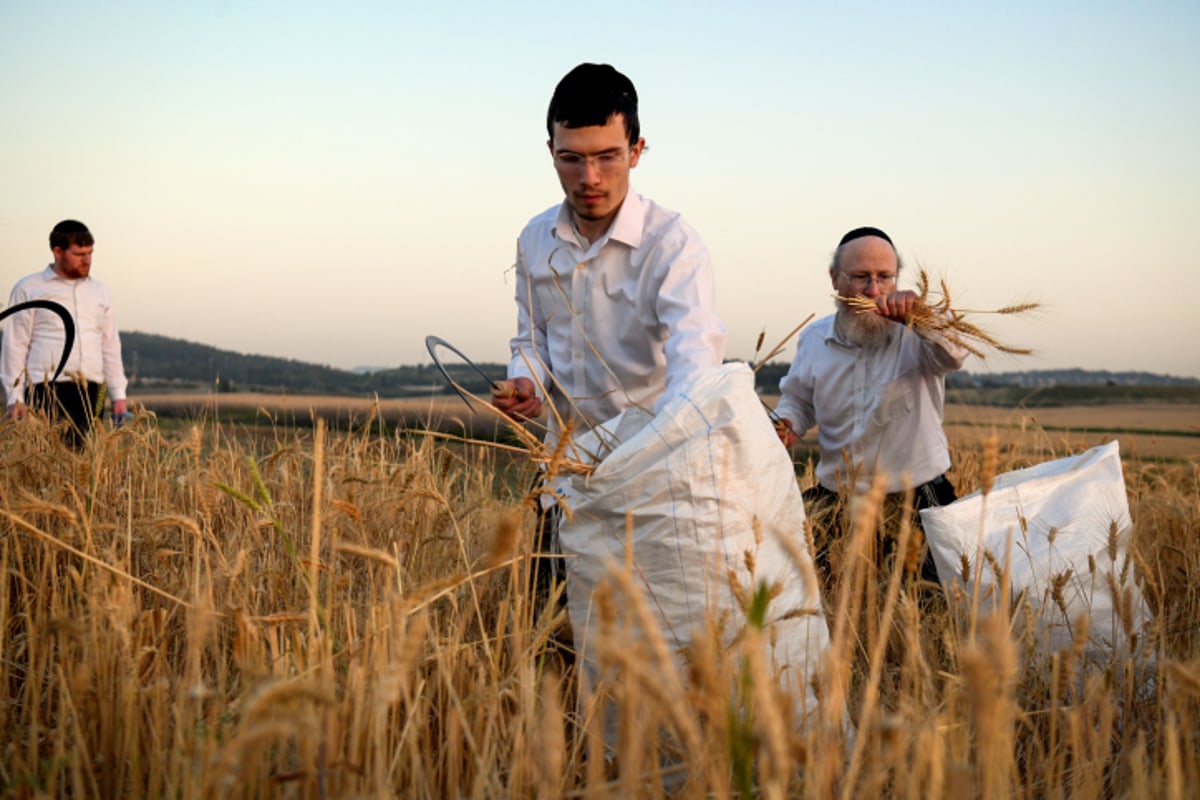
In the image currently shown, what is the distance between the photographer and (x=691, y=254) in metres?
2.80

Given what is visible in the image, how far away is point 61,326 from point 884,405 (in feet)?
17.6

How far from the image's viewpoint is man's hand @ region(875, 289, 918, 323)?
300 cm

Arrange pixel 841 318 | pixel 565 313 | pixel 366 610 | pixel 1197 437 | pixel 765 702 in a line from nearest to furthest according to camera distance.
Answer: pixel 765 702 < pixel 366 610 < pixel 565 313 < pixel 841 318 < pixel 1197 437

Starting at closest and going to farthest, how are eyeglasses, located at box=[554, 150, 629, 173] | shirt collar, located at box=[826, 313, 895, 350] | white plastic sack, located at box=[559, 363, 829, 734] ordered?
white plastic sack, located at box=[559, 363, 829, 734] → eyeglasses, located at box=[554, 150, 629, 173] → shirt collar, located at box=[826, 313, 895, 350]

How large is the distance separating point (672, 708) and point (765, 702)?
128mm

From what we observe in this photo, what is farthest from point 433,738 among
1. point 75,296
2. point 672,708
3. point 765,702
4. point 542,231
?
point 75,296

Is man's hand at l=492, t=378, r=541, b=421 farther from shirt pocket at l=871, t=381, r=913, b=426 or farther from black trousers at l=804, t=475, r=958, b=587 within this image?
shirt pocket at l=871, t=381, r=913, b=426

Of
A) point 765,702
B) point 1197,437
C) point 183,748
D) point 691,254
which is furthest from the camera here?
point 1197,437

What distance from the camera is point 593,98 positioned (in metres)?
2.72

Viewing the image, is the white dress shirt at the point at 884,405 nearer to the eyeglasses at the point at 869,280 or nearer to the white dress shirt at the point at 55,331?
the eyeglasses at the point at 869,280

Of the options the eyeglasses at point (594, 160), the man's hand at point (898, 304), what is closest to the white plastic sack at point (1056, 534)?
the man's hand at point (898, 304)

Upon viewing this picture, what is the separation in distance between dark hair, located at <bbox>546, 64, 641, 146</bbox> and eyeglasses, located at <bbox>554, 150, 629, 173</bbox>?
0.26 ft

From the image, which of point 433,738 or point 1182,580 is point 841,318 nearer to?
point 1182,580

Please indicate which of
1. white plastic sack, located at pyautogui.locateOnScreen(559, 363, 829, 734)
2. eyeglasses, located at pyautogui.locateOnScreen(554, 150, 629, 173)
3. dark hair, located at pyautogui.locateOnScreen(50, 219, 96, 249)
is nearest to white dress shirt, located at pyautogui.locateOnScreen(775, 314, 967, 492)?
eyeglasses, located at pyautogui.locateOnScreen(554, 150, 629, 173)
